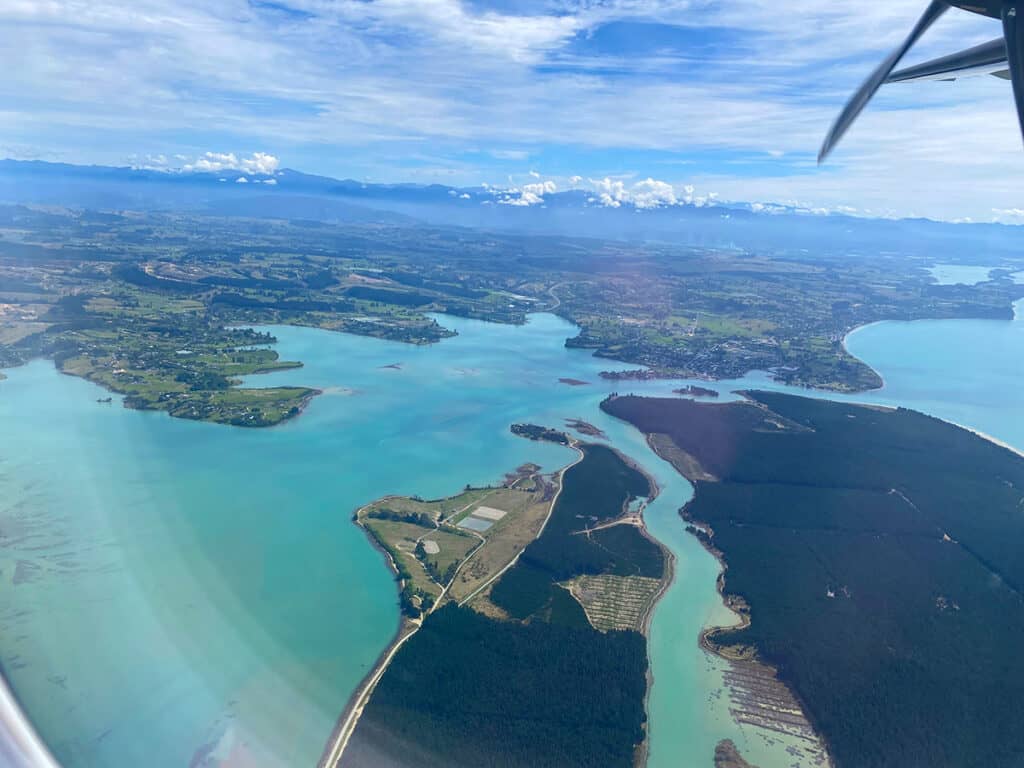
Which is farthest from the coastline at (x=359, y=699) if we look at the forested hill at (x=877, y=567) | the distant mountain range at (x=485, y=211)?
the distant mountain range at (x=485, y=211)

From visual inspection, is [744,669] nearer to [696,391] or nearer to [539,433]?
[539,433]

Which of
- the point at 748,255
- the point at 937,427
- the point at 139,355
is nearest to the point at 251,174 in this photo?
the point at 748,255

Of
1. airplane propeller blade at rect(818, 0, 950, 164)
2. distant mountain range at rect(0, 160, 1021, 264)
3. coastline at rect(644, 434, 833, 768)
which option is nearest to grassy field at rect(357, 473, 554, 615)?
coastline at rect(644, 434, 833, 768)

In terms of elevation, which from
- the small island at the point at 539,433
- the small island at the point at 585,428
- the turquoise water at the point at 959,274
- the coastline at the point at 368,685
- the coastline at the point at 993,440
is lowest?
the turquoise water at the point at 959,274

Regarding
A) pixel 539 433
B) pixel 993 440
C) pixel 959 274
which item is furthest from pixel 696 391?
pixel 959 274

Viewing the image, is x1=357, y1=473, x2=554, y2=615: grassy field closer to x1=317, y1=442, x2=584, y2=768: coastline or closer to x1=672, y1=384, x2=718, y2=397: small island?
x1=317, y1=442, x2=584, y2=768: coastline

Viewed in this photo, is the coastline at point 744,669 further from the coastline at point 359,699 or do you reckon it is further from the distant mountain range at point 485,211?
the distant mountain range at point 485,211

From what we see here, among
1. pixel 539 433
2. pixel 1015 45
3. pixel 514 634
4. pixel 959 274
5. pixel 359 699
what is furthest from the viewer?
pixel 959 274
